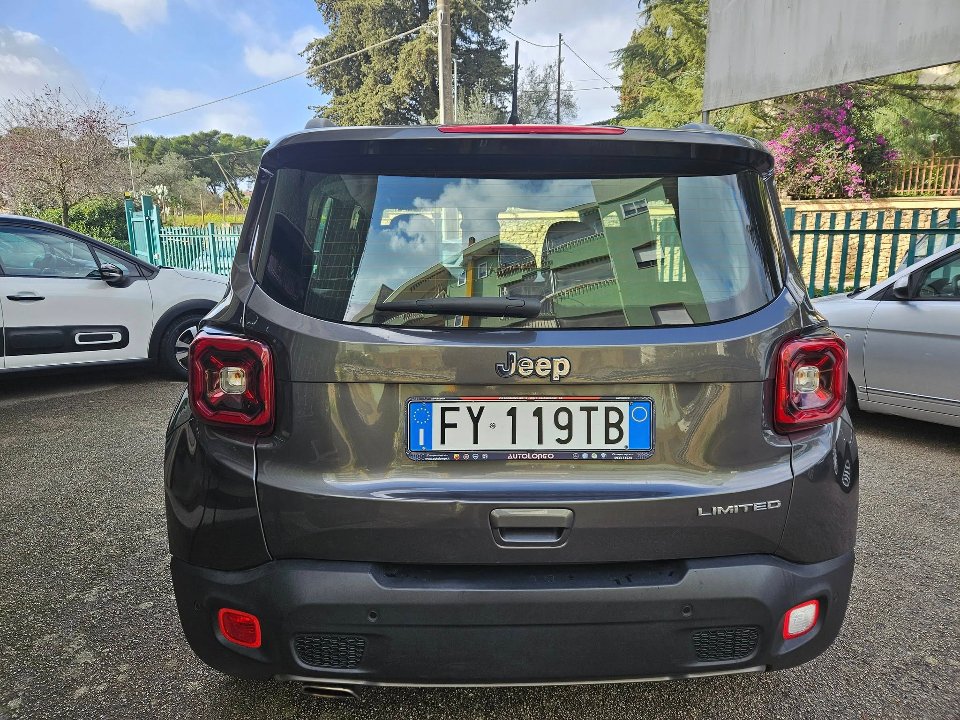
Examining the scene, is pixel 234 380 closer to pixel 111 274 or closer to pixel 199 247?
pixel 111 274

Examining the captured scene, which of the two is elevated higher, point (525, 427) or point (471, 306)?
point (471, 306)

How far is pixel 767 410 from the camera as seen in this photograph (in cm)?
164

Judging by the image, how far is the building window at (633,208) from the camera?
1.73 metres

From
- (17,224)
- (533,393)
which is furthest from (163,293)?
(533,393)

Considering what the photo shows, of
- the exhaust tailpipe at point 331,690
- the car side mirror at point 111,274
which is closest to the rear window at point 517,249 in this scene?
the exhaust tailpipe at point 331,690

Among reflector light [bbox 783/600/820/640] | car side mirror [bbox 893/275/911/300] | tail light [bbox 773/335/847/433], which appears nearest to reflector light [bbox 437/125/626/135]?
tail light [bbox 773/335/847/433]

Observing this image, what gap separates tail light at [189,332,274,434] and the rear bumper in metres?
Answer: 0.36

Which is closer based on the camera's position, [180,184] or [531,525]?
[531,525]

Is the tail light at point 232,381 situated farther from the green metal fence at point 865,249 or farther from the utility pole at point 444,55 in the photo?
the utility pole at point 444,55

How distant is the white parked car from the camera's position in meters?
5.89

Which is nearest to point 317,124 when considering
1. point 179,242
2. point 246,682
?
point 246,682

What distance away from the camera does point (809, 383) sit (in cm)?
169

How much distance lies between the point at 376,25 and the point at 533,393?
42267 millimetres

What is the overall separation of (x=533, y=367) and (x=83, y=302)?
5838 millimetres
